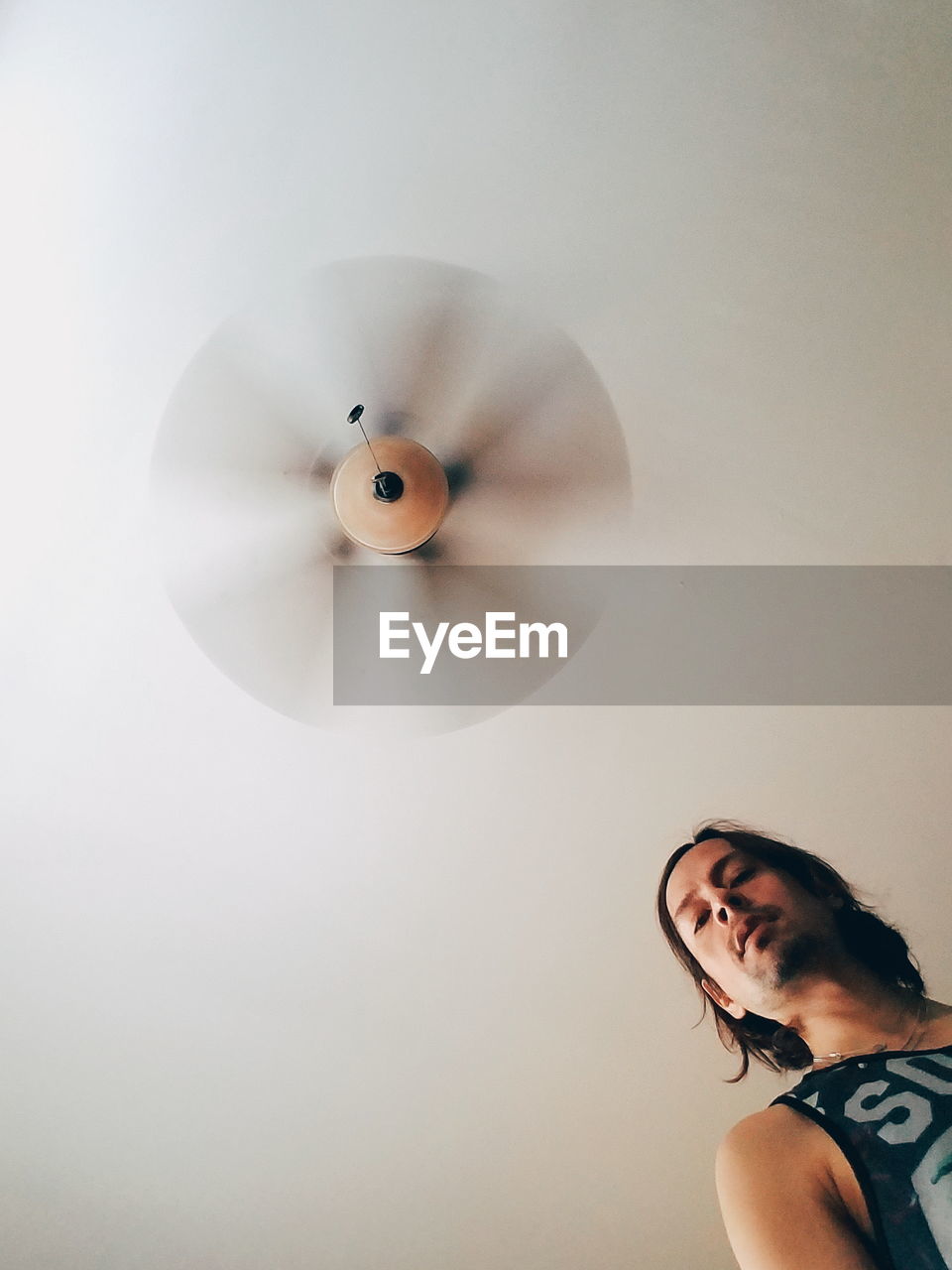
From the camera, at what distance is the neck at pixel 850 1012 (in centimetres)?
171

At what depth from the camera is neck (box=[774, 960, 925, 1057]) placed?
1.71m

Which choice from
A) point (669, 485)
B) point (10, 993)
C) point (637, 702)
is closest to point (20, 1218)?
point (10, 993)

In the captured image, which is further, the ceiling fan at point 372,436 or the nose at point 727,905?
the nose at point 727,905

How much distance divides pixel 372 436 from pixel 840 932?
129 cm

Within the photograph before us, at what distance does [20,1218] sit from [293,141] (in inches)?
91.2

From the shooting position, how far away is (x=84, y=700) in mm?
1961

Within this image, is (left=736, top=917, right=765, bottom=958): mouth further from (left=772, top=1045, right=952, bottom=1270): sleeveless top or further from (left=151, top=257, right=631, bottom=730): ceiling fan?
(left=151, top=257, right=631, bottom=730): ceiling fan


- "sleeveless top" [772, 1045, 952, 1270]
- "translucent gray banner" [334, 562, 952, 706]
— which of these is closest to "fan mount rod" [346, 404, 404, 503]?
"translucent gray banner" [334, 562, 952, 706]

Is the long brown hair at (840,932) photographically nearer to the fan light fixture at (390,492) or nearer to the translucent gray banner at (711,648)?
the translucent gray banner at (711,648)

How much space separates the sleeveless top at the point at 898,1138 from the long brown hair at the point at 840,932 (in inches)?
4.0

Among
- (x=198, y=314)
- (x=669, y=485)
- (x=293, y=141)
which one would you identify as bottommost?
(x=669, y=485)

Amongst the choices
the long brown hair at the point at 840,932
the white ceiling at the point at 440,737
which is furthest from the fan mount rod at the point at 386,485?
the long brown hair at the point at 840,932

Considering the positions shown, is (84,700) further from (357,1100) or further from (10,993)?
(357,1100)

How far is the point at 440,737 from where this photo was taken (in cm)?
193
